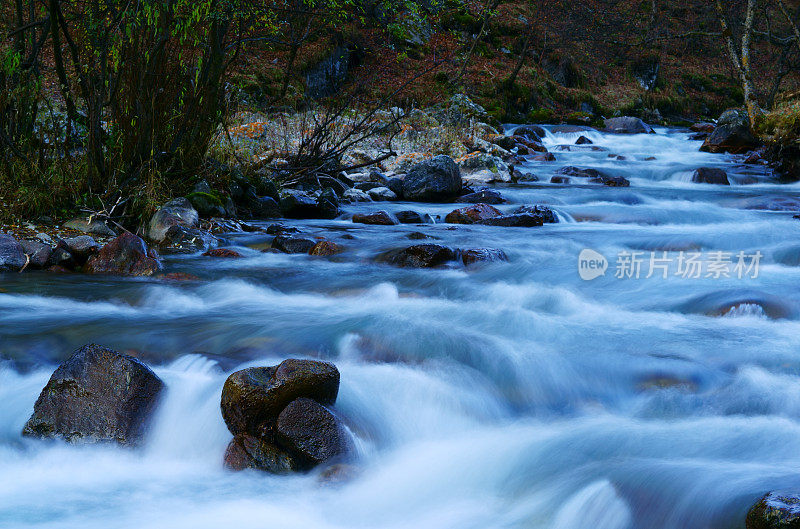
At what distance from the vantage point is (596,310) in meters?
5.14

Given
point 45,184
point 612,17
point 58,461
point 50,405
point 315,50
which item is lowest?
point 58,461

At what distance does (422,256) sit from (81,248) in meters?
2.97

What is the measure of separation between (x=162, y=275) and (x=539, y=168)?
34.3 feet

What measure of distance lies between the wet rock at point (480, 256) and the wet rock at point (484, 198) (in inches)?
159

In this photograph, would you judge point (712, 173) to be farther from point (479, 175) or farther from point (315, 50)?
point (315, 50)

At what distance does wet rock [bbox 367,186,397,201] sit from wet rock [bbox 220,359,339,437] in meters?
7.80

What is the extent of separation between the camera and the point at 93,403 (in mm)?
3057

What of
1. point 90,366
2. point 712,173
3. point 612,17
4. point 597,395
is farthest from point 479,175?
point 612,17

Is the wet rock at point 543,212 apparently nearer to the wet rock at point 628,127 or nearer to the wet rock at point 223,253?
the wet rock at point 223,253

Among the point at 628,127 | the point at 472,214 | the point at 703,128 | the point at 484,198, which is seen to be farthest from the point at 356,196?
the point at 703,128

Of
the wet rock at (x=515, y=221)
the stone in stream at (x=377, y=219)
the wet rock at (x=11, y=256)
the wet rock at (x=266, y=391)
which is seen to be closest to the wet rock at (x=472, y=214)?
the wet rock at (x=515, y=221)

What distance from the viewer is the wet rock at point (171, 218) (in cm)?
673

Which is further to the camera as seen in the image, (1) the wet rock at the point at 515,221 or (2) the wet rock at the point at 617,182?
(2) the wet rock at the point at 617,182

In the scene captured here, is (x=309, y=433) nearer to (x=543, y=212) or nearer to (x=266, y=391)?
(x=266, y=391)
